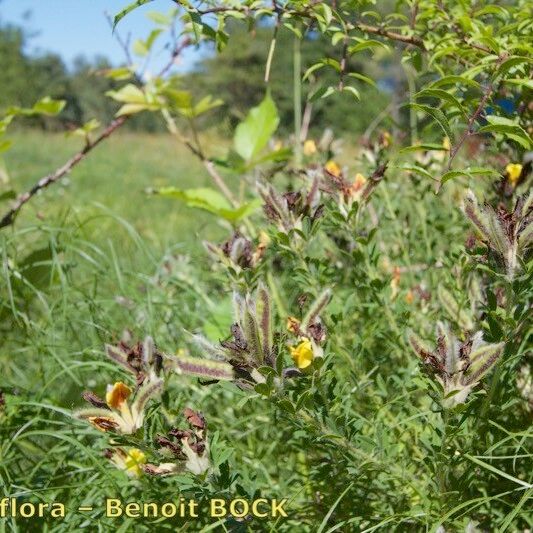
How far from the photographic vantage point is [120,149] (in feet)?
41.6

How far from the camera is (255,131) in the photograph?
1.61m

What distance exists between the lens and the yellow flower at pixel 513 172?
3.45 feet

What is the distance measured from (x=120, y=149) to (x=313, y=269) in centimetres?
1220

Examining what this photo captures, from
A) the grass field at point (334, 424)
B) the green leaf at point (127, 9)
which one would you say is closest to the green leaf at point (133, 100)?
the grass field at point (334, 424)

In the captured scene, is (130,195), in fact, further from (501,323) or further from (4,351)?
(501,323)

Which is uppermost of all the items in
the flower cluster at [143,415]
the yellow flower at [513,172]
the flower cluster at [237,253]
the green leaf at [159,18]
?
the green leaf at [159,18]

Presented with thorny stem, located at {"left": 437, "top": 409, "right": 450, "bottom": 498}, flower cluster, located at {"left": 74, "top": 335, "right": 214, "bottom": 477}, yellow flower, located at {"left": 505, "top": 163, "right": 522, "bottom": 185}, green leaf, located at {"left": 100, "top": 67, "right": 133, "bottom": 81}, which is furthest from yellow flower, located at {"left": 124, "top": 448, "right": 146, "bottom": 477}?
green leaf, located at {"left": 100, "top": 67, "right": 133, "bottom": 81}

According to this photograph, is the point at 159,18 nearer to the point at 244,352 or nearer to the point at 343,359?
the point at 343,359

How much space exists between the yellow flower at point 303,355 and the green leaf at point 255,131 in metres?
0.87

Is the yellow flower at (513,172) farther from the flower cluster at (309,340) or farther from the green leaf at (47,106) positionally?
the green leaf at (47,106)

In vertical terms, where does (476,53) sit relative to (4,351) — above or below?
above

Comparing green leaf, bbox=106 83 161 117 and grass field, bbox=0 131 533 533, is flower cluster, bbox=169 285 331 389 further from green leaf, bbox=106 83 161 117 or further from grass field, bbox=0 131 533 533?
green leaf, bbox=106 83 161 117

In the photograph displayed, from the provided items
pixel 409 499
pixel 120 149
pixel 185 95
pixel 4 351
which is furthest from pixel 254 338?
pixel 120 149

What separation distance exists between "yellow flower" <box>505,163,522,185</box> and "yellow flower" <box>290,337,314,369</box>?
490 mm
